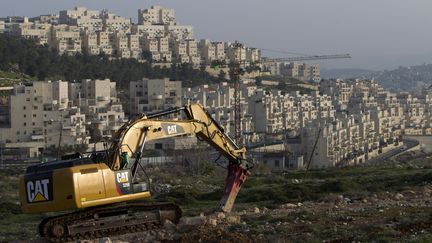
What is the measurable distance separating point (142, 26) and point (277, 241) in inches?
5254

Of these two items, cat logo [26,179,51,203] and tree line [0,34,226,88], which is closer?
cat logo [26,179,51,203]

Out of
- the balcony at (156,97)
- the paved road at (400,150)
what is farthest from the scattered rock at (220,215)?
the balcony at (156,97)

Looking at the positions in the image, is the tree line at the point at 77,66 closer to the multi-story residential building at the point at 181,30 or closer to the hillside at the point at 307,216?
the multi-story residential building at the point at 181,30

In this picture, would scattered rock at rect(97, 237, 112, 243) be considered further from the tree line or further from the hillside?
the tree line

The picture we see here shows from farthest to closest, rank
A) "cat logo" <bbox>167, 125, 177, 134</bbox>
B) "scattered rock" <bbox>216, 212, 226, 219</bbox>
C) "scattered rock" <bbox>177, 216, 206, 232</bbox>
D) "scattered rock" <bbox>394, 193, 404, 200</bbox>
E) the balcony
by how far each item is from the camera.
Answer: the balcony < "scattered rock" <bbox>394, 193, 404, 200</bbox> < "cat logo" <bbox>167, 125, 177, 134</bbox> < "scattered rock" <bbox>216, 212, 226, 219</bbox> < "scattered rock" <bbox>177, 216, 206, 232</bbox>

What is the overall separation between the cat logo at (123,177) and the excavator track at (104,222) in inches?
20.4

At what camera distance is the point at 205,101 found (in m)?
79.6

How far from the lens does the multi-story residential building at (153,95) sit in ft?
244

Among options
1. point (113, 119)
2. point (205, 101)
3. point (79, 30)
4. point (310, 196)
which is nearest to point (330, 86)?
point (79, 30)

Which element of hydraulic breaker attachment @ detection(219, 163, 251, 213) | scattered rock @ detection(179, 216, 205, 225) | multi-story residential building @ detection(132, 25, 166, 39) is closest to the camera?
scattered rock @ detection(179, 216, 205, 225)

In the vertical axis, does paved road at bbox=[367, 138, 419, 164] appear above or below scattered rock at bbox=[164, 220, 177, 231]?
below

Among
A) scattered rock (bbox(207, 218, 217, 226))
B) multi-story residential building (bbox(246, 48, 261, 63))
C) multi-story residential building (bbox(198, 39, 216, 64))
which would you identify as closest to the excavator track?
scattered rock (bbox(207, 218, 217, 226))

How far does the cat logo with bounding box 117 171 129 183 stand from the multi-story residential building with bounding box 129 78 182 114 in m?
60.9

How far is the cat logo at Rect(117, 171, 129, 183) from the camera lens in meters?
12.8
